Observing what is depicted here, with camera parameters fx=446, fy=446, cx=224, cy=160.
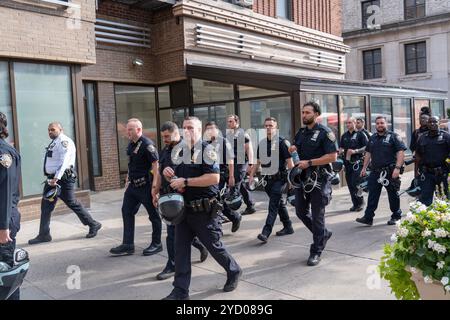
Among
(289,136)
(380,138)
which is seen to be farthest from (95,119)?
(380,138)

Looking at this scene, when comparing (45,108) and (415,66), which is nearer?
(45,108)

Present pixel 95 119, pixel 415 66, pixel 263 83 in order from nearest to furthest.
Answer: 1. pixel 263 83
2. pixel 95 119
3. pixel 415 66

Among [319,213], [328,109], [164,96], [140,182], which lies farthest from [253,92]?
[319,213]

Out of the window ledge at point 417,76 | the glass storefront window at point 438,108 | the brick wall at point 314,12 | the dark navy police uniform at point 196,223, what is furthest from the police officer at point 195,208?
the window ledge at point 417,76

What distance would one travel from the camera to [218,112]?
1241 cm

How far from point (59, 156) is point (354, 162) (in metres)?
5.54

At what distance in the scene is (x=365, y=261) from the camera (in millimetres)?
5480

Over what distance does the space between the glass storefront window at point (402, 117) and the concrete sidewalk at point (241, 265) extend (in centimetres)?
779

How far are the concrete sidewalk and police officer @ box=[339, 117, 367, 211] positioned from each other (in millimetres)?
715

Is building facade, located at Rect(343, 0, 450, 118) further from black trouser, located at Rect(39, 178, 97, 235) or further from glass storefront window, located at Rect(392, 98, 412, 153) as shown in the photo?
black trouser, located at Rect(39, 178, 97, 235)

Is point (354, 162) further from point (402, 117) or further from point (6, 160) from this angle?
point (402, 117)

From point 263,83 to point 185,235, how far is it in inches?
279

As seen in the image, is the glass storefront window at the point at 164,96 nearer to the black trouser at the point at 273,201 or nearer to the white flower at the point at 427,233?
the black trouser at the point at 273,201
